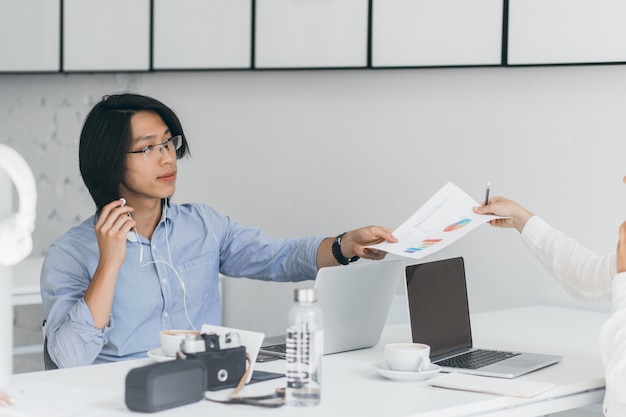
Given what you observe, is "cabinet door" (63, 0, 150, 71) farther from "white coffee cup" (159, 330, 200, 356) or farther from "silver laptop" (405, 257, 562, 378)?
"white coffee cup" (159, 330, 200, 356)

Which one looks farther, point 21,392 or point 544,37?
point 544,37

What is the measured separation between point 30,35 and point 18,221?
243 centimetres

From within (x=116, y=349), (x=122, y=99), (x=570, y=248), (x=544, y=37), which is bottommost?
(x=116, y=349)

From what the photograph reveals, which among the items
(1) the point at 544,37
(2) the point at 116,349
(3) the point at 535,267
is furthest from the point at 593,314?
(2) the point at 116,349

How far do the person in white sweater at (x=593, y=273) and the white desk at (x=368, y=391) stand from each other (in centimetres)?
11

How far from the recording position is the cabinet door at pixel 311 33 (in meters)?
2.91

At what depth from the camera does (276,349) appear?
197 cm

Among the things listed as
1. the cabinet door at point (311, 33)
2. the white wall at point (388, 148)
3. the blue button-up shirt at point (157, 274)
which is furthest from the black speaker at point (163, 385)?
the cabinet door at point (311, 33)

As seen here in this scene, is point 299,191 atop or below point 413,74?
below

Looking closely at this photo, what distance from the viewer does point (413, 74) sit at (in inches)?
112

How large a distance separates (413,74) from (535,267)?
2.20ft

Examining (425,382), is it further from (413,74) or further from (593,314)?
(413,74)

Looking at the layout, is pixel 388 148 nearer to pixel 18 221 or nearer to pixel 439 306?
pixel 439 306

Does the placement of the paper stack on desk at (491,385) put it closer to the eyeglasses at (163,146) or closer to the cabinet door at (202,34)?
the eyeglasses at (163,146)
